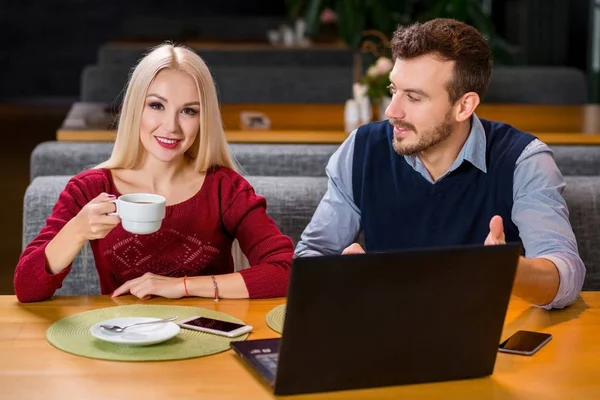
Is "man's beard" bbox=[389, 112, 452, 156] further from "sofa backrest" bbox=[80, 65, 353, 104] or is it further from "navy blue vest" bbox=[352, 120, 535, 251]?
"sofa backrest" bbox=[80, 65, 353, 104]

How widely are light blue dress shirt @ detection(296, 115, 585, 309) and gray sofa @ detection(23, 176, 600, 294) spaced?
1.02 ft

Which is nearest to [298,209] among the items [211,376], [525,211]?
[525,211]

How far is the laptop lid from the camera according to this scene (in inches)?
65.0

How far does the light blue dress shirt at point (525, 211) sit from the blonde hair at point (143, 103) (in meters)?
0.32

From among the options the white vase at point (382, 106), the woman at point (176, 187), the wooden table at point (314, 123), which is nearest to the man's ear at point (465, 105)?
the woman at point (176, 187)

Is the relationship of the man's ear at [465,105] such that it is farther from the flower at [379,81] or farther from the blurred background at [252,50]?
the flower at [379,81]

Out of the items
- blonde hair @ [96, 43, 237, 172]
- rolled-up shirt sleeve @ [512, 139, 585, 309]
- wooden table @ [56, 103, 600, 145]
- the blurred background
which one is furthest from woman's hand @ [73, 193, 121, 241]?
wooden table @ [56, 103, 600, 145]

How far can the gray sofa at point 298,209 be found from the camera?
3043 millimetres

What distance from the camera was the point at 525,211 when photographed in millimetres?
2578

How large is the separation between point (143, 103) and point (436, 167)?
2.38 ft

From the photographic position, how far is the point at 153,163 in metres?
2.70

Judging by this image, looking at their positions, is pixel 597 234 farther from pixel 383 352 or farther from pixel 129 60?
pixel 129 60

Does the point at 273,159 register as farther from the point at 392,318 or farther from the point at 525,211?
the point at 392,318

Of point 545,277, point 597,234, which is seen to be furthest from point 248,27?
point 545,277
